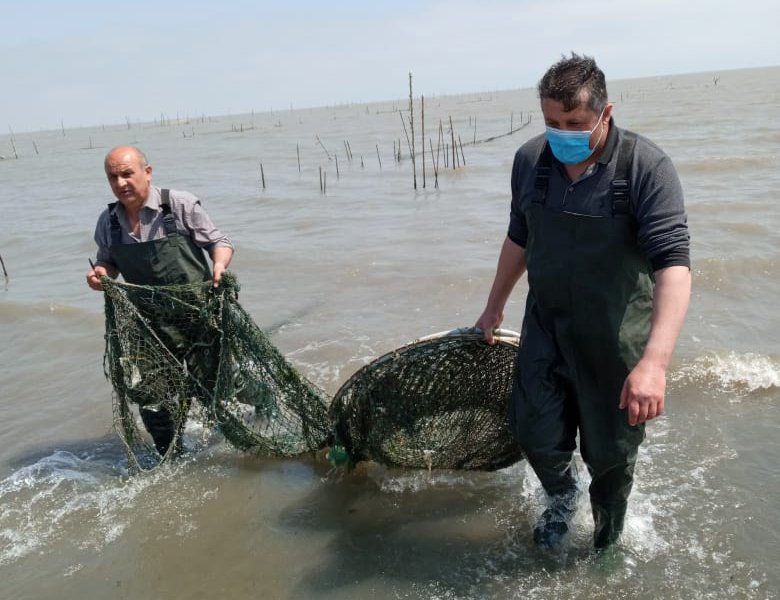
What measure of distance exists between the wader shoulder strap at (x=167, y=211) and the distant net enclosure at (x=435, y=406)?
117 cm

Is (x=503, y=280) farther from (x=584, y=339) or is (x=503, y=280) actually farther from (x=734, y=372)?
(x=734, y=372)

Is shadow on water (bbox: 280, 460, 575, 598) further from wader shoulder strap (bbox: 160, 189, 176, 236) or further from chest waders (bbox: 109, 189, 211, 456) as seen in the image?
wader shoulder strap (bbox: 160, 189, 176, 236)

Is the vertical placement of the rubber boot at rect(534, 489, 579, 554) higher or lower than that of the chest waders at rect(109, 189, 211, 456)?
lower

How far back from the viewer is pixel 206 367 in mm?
3559

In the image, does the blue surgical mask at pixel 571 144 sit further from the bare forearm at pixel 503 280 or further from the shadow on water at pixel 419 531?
the shadow on water at pixel 419 531

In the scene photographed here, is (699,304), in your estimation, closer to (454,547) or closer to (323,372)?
(323,372)

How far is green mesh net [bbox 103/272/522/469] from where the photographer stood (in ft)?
10.0

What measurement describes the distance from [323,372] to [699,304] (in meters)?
3.35

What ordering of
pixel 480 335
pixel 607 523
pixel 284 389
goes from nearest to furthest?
1. pixel 607 523
2. pixel 480 335
3. pixel 284 389

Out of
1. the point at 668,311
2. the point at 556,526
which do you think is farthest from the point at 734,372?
the point at 668,311

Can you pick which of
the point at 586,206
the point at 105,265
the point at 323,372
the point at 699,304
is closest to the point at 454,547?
the point at 586,206

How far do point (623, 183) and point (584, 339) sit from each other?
20.9 inches

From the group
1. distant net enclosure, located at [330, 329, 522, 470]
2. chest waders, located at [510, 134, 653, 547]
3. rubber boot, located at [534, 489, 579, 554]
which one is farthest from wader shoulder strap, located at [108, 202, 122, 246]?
rubber boot, located at [534, 489, 579, 554]

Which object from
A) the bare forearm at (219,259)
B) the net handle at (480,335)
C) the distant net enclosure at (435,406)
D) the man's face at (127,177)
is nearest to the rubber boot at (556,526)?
the distant net enclosure at (435,406)
